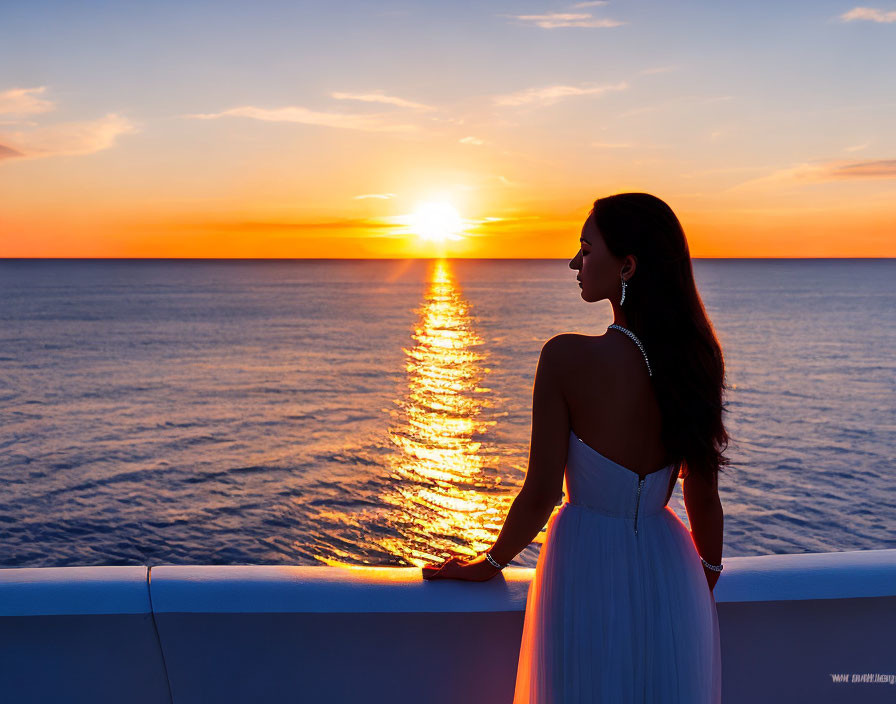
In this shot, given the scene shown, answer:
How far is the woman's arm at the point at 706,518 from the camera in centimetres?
183

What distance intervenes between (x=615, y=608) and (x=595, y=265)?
81cm

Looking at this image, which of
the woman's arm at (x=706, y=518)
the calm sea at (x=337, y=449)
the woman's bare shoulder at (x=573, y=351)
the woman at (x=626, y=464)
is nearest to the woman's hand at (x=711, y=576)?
the woman's arm at (x=706, y=518)

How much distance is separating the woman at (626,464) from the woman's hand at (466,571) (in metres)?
0.17

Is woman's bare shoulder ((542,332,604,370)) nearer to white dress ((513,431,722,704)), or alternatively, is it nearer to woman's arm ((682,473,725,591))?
white dress ((513,431,722,704))

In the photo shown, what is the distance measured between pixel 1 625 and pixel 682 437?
170cm

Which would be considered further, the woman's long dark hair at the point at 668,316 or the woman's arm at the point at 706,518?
the woman's arm at the point at 706,518

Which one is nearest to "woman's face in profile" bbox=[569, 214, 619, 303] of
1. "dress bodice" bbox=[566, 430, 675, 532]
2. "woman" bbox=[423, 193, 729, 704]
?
"woman" bbox=[423, 193, 729, 704]

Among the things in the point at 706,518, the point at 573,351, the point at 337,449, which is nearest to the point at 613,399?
the point at 573,351

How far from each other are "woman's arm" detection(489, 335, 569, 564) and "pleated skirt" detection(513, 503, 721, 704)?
0.09m

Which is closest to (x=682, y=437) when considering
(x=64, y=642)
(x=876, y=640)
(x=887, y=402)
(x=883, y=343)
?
(x=876, y=640)

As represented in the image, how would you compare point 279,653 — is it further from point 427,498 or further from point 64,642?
point 427,498

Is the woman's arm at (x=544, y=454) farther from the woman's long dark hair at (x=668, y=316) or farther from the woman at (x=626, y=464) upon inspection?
the woman's long dark hair at (x=668, y=316)

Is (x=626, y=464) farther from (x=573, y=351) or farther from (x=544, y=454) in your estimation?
(x=573, y=351)

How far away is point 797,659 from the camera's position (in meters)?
1.98
